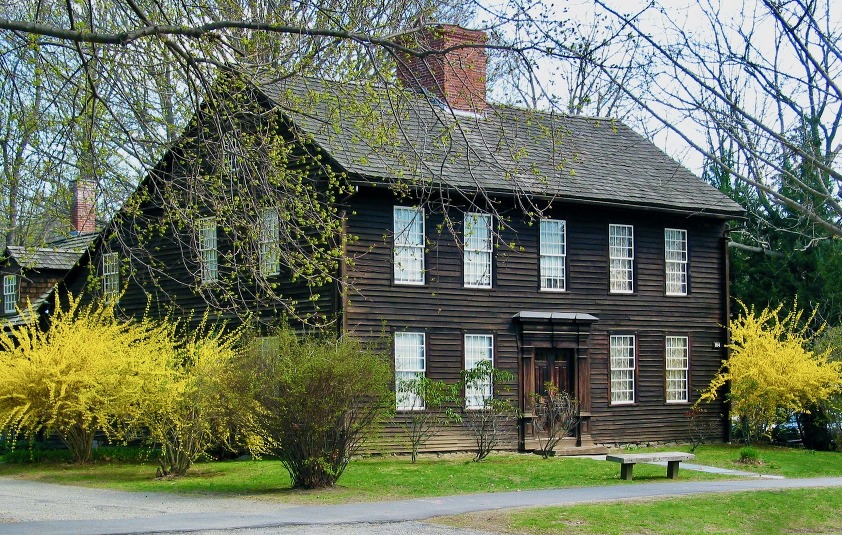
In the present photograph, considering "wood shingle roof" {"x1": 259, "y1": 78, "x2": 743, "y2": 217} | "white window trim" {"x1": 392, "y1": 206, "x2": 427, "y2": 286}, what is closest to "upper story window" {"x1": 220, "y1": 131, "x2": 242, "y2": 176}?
"wood shingle roof" {"x1": 259, "y1": 78, "x2": 743, "y2": 217}

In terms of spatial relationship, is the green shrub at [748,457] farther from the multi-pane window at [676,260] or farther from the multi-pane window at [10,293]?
the multi-pane window at [10,293]

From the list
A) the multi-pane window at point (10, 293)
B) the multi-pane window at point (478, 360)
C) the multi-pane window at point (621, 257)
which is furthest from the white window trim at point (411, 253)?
the multi-pane window at point (10, 293)

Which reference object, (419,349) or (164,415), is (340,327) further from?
(164,415)

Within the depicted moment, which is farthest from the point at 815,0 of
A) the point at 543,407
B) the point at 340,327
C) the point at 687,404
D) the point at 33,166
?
the point at 687,404

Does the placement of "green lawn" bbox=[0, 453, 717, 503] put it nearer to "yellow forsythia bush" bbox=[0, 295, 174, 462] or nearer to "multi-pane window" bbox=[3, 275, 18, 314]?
"yellow forsythia bush" bbox=[0, 295, 174, 462]

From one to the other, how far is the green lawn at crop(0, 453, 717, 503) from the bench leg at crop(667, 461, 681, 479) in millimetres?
237

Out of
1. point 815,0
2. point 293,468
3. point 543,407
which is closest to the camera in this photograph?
point 815,0

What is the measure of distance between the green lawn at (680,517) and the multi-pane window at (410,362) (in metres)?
8.64

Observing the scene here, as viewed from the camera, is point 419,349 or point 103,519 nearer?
point 103,519

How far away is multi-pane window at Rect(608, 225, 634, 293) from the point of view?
→ 30.0m

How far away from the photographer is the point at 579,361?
28.9 m

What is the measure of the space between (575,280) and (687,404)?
4.94 m

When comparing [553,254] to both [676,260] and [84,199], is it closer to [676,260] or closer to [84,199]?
[676,260]

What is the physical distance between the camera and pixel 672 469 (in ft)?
72.1
